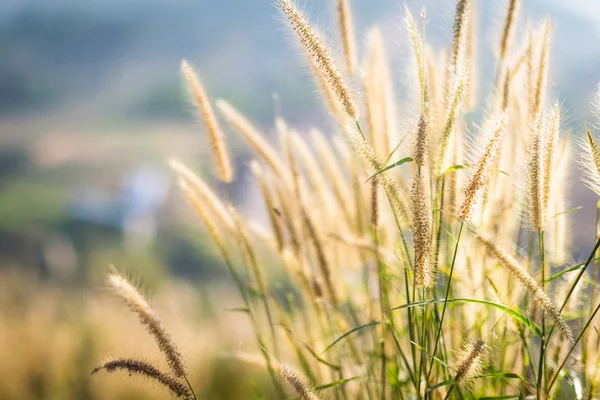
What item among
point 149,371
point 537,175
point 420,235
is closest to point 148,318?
point 149,371

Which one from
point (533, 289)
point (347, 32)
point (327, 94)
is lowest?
point (533, 289)

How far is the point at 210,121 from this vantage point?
55.9 inches

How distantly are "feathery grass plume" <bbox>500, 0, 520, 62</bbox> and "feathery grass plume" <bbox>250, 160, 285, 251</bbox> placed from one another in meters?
0.64

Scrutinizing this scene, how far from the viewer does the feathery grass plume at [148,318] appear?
0.99 metres

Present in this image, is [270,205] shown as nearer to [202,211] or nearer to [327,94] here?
[202,211]

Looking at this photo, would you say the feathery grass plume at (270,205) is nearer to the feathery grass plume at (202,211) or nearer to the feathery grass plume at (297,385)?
the feathery grass plume at (202,211)

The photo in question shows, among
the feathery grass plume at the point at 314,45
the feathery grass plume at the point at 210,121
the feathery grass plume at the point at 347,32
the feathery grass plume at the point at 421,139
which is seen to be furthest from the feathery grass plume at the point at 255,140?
the feathery grass plume at the point at 421,139

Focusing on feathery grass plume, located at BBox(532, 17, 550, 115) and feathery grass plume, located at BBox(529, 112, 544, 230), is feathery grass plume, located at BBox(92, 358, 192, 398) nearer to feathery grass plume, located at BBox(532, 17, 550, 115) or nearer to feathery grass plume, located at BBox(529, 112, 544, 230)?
feathery grass plume, located at BBox(529, 112, 544, 230)

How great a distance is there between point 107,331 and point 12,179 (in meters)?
16.7

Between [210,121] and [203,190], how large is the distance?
0.16m

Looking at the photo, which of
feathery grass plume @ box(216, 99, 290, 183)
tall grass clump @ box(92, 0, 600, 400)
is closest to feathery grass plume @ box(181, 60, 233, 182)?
tall grass clump @ box(92, 0, 600, 400)

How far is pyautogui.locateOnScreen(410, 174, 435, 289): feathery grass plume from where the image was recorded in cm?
94

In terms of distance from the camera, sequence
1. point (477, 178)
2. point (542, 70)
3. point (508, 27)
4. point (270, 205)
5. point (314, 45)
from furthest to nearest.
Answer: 1. point (270, 205)
2. point (508, 27)
3. point (542, 70)
4. point (314, 45)
5. point (477, 178)

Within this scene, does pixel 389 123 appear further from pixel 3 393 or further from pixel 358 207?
pixel 3 393
